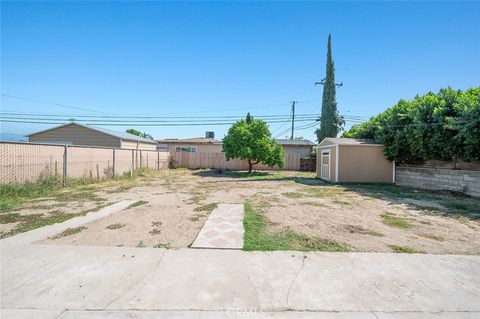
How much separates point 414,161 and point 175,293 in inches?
561

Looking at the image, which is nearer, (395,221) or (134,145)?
(395,221)

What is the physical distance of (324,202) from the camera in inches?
325

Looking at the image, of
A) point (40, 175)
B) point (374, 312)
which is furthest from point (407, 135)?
point (40, 175)

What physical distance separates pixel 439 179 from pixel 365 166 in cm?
351

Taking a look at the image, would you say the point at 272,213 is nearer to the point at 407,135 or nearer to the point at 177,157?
the point at 407,135

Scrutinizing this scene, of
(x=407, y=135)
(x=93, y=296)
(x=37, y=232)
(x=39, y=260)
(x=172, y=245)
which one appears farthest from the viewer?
(x=407, y=135)

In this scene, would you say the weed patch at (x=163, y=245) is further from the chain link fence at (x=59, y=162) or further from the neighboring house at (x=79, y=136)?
the neighboring house at (x=79, y=136)

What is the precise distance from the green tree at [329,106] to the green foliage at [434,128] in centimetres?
797

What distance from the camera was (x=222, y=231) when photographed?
4.82 m

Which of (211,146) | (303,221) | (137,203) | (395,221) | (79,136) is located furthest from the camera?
(211,146)

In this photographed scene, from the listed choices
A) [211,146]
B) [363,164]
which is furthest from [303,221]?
[211,146]

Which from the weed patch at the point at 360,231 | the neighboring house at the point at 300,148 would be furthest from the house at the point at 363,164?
the neighboring house at the point at 300,148

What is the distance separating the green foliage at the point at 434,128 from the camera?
9195mm

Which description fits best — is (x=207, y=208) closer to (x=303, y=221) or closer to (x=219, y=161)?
(x=303, y=221)
